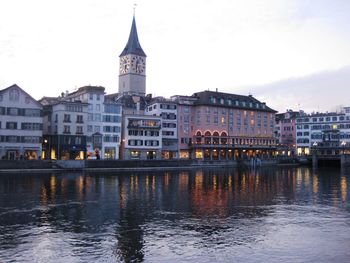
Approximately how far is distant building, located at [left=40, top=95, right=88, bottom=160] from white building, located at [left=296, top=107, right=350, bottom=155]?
108065 millimetres

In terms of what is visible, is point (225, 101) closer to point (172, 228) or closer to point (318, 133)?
point (318, 133)

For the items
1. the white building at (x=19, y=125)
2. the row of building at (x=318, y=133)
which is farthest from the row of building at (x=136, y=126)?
the row of building at (x=318, y=133)

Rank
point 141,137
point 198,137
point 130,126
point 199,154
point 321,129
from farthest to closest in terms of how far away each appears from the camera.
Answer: point 321,129, point 199,154, point 198,137, point 141,137, point 130,126

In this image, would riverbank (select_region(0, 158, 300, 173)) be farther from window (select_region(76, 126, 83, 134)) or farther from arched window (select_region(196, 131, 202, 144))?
window (select_region(76, 126, 83, 134))

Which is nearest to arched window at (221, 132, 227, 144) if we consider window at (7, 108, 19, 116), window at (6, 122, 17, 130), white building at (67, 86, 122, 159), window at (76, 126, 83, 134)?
white building at (67, 86, 122, 159)

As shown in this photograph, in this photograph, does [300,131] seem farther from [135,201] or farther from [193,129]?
[135,201]

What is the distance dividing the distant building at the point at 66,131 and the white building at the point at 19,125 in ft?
22.0

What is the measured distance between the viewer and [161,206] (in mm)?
41500

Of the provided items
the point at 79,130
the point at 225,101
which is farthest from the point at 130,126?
the point at 225,101

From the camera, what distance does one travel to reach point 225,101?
154 metres

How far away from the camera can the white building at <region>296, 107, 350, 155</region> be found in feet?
593

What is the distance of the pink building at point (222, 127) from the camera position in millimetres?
144125

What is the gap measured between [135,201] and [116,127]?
8138 cm

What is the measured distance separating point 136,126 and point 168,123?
13.7m
